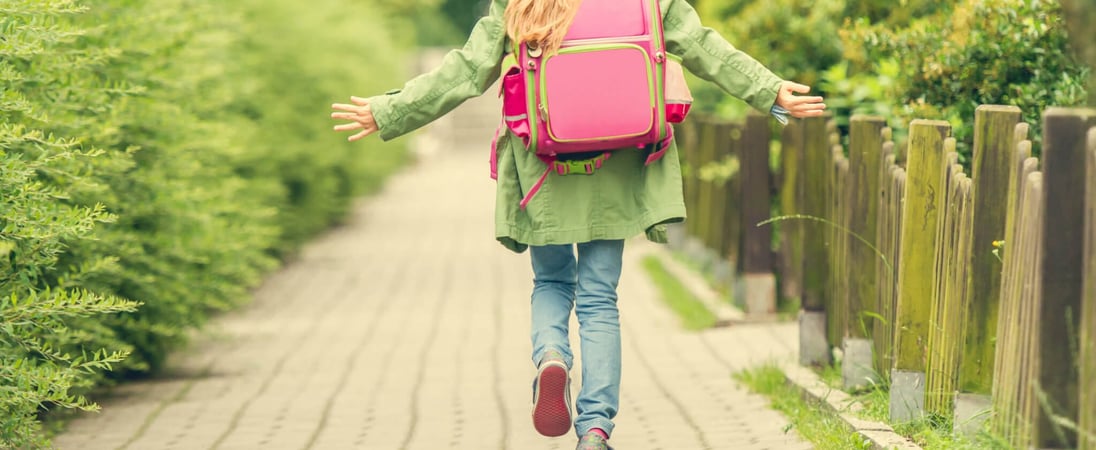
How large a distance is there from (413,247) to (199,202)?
779 cm

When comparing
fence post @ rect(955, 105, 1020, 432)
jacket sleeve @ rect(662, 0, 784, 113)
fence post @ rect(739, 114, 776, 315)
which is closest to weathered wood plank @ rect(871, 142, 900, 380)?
jacket sleeve @ rect(662, 0, 784, 113)

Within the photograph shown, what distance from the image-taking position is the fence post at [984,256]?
3934 mm

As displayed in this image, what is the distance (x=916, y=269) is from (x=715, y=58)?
35.3 inches

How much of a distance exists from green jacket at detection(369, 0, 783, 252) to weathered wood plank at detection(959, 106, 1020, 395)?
725 mm

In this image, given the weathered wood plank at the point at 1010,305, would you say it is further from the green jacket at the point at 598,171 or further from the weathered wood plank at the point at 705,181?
the weathered wood plank at the point at 705,181

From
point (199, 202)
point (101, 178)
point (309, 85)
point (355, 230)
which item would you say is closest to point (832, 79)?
point (199, 202)

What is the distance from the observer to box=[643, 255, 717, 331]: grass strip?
8500 mm

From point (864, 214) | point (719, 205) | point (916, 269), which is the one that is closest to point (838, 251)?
point (864, 214)

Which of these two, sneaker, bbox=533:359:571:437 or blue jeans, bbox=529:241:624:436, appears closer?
sneaker, bbox=533:359:571:437

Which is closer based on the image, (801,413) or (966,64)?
(801,413)

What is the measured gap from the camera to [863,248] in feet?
17.8

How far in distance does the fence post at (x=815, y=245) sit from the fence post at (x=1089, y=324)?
A: 295 cm

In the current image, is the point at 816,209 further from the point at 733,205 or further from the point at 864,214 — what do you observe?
the point at 733,205

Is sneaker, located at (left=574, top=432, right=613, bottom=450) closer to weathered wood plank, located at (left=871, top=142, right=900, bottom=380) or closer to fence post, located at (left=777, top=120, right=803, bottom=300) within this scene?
weathered wood plank, located at (left=871, top=142, right=900, bottom=380)
